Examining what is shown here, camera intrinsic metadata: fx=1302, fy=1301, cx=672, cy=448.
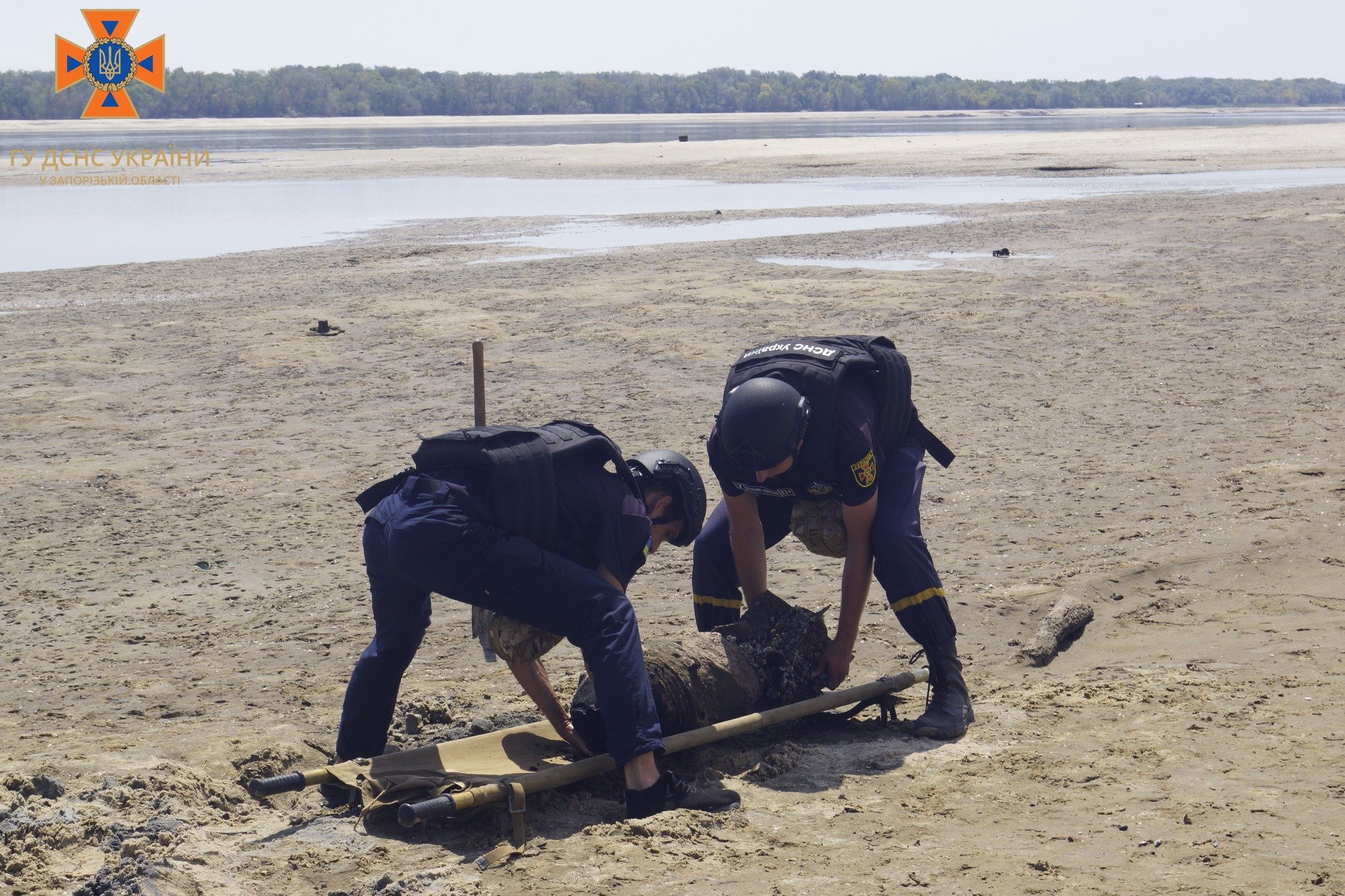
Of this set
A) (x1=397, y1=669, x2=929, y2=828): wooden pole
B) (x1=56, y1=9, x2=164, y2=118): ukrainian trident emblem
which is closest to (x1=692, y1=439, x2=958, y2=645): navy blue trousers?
(x1=397, y1=669, x2=929, y2=828): wooden pole

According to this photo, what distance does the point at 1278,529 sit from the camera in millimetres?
7684

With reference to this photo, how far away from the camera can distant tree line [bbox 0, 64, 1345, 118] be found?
123375 mm

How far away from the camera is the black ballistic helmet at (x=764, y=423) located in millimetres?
5113

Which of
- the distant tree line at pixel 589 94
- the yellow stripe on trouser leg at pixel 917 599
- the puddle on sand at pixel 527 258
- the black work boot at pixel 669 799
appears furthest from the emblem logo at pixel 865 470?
the distant tree line at pixel 589 94

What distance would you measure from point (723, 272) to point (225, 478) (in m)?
9.97

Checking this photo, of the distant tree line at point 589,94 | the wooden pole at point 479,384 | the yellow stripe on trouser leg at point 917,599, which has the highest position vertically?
the distant tree line at point 589,94

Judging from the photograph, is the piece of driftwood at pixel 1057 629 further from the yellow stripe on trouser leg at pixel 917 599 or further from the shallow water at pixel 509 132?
the shallow water at pixel 509 132

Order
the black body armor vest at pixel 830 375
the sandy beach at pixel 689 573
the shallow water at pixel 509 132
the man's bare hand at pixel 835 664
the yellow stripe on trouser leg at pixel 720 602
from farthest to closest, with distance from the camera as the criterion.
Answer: the shallow water at pixel 509 132
the yellow stripe on trouser leg at pixel 720 602
the man's bare hand at pixel 835 664
the black body armor vest at pixel 830 375
the sandy beach at pixel 689 573

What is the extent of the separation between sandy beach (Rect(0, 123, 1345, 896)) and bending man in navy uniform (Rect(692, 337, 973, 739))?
0.43 metres

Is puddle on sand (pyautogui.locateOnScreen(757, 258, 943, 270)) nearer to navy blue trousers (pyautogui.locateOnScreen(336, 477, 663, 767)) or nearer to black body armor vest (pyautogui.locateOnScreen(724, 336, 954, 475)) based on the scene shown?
black body armor vest (pyautogui.locateOnScreen(724, 336, 954, 475))

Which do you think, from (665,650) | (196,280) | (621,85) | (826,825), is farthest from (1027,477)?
(621,85)

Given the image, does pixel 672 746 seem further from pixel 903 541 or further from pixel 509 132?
pixel 509 132

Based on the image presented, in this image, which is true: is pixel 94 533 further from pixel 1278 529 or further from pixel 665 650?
pixel 1278 529

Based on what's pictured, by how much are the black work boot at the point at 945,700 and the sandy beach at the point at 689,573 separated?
84 mm
